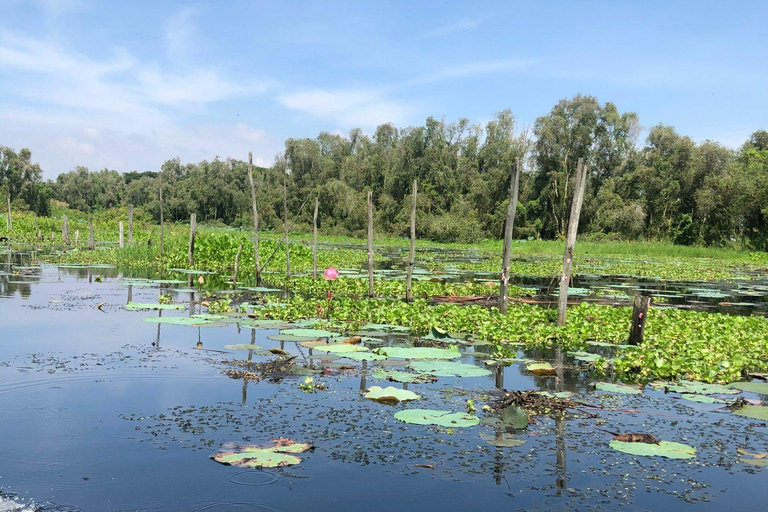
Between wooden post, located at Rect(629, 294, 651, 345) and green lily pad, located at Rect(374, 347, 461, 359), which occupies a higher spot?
wooden post, located at Rect(629, 294, 651, 345)

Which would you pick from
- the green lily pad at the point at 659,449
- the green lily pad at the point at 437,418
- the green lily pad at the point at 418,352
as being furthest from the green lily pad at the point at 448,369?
the green lily pad at the point at 659,449

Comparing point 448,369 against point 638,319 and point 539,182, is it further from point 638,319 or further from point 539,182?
point 539,182

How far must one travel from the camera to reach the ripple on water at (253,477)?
4727mm

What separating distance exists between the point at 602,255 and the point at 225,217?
180ft

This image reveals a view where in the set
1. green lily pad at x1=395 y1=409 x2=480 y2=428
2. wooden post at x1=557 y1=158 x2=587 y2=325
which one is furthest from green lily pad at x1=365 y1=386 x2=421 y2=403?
wooden post at x1=557 y1=158 x2=587 y2=325

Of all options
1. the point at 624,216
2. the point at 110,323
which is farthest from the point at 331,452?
the point at 624,216

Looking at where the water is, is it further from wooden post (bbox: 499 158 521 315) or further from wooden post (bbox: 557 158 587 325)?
wooden post (bbox: 499 158 521 315)

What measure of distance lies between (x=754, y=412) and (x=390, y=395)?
3.75 m

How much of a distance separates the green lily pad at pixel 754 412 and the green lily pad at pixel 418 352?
3412 mm

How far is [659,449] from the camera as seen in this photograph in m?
5.50

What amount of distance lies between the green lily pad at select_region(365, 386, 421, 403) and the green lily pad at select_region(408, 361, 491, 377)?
0.98m

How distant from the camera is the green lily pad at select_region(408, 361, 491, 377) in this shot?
7844 mm

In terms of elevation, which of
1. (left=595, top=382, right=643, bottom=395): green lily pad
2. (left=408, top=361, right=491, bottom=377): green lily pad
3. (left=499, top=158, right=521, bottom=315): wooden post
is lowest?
(left=595, top=382, right=643, bottom=395): green lily pad

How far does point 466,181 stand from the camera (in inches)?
2397
